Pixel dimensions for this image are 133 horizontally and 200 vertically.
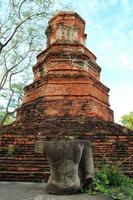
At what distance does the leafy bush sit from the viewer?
160 inches

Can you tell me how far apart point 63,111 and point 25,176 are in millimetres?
3795

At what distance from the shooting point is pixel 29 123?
9062mm

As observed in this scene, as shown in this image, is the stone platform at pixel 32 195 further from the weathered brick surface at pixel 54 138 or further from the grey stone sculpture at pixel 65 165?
the weathered brick surface at pixel 54 138

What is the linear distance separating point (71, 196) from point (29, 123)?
523 cm

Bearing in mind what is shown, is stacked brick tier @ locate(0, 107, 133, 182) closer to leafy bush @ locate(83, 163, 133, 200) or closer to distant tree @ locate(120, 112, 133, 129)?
leafy bush @ locate(83, 163, 133, 200)

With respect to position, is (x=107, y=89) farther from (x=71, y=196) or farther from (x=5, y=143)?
(x=71, y=196)

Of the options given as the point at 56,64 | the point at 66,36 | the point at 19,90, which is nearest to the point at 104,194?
the point at 56,64

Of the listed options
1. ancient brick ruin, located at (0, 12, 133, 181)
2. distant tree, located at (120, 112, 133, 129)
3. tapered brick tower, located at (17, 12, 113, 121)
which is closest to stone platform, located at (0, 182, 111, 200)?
ancient brick ruin, located at (0, 12, 133, 181)

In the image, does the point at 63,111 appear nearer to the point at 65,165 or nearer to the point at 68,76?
the point at 68,76

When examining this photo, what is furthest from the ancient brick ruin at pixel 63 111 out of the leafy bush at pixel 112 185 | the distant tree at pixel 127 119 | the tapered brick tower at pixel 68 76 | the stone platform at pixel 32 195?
the distant tree at pixel 127 119

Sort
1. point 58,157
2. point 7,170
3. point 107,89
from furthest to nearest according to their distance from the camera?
point 107,89 < point 7,170 < point 58,157

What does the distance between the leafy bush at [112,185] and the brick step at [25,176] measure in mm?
1981

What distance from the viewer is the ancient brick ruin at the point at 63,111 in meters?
7.19

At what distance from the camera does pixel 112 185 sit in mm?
4664
